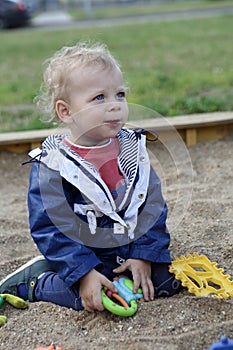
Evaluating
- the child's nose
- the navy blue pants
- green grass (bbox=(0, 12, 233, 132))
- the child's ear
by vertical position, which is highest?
the child's nose

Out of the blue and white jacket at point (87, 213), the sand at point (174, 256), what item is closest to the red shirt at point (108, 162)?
the blue and white jacket at point (87, 213)

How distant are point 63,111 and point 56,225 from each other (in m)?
0.47

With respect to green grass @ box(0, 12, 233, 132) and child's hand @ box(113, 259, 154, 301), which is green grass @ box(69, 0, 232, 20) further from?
child's hand @ box(113, 259, 154, 301)

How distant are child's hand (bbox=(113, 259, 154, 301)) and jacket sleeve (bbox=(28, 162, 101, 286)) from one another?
0.46 ft

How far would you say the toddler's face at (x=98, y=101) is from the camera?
277cm

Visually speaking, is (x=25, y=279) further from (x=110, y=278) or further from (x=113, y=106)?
(x=113, y=106)

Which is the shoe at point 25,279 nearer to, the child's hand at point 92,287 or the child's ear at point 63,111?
the child's hand at point 92,287

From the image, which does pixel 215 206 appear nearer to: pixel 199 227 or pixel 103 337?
pixel 199 227

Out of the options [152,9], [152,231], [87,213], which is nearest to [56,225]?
[87,213]

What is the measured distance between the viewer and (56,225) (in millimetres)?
2746

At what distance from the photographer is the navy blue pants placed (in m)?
2.77

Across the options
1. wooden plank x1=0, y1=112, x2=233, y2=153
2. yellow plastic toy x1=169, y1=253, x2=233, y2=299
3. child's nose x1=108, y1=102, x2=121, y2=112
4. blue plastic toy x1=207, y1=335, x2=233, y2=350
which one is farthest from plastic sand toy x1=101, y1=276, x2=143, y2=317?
wooden plank x1=0, y1=112, x2=233, y2=153

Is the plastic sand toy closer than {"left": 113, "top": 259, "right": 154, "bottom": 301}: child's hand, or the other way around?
the plastic sand toy

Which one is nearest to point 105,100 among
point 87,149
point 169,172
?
point 87,149
